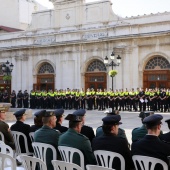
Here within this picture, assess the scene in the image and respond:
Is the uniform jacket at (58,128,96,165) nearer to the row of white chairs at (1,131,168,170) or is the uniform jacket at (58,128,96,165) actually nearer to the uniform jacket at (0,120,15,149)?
the row of white chairs at (1,131,168,170)

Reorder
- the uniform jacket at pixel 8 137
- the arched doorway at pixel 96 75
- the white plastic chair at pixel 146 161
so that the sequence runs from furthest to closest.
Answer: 1. the arched doorway at pixel 96 75
2. the uniform jacket at pixel 8 137
3. the white plastic chair at pixel 146 161

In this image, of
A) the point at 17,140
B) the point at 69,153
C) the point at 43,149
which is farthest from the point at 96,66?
the point at 69,153

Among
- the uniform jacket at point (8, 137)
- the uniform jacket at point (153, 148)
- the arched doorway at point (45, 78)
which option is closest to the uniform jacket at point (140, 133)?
the uniform jacket at point (153, 148)

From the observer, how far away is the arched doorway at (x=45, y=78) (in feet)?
122

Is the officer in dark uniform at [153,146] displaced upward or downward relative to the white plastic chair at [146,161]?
upward

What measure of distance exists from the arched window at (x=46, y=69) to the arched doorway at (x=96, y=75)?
16.0 feet

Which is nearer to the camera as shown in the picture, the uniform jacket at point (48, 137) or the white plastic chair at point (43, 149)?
the white plastic chair at point (43, 149)

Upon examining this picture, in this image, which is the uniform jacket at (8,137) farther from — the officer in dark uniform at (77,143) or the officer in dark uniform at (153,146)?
the officer in dark uniform at (153,146)

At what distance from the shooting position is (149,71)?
30406 millimetres

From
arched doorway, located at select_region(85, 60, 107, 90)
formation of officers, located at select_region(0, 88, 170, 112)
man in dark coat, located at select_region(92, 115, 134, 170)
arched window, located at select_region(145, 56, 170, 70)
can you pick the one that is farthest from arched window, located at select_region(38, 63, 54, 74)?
man in dark coat, located at select_region(92, 115, 134, 170)

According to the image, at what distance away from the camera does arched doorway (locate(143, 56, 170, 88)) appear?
29.6 m

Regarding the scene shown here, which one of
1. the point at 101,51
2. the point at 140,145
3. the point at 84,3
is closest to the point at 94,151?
the point at 140,145

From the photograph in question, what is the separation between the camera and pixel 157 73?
30016mm

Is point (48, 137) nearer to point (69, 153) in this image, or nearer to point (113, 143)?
point (69, 153)
